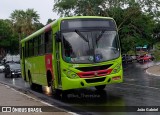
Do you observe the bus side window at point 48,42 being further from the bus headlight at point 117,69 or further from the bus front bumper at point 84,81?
Result: the bus headlight at point 117,69

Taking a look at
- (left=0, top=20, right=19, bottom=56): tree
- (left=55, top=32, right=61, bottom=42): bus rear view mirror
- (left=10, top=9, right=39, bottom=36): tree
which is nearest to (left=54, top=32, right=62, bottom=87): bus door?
(left=55, top=32, right=61, bottom=42): bus rear view mirror

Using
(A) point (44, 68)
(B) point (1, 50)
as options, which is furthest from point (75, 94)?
(B) point (1, 50)

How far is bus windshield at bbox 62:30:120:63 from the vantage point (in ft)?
50.1

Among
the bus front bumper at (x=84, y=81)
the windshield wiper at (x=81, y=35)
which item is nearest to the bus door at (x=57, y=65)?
the bus front bumper at (x=84, y=81)

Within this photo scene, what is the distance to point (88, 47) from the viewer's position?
15391 millimetres

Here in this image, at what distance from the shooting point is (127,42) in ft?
198

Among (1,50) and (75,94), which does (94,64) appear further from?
(1,50)

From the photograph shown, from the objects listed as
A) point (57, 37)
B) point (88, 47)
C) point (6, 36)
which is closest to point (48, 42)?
point (57, 37)

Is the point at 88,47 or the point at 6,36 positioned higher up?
the point at 6,36

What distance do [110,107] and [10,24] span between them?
7627cm

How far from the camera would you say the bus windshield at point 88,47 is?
15.3 meters

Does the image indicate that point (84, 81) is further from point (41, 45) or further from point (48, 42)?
point (41, 45)

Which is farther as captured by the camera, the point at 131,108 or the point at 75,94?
the point at 75,94

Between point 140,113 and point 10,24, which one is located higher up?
point 10,24
